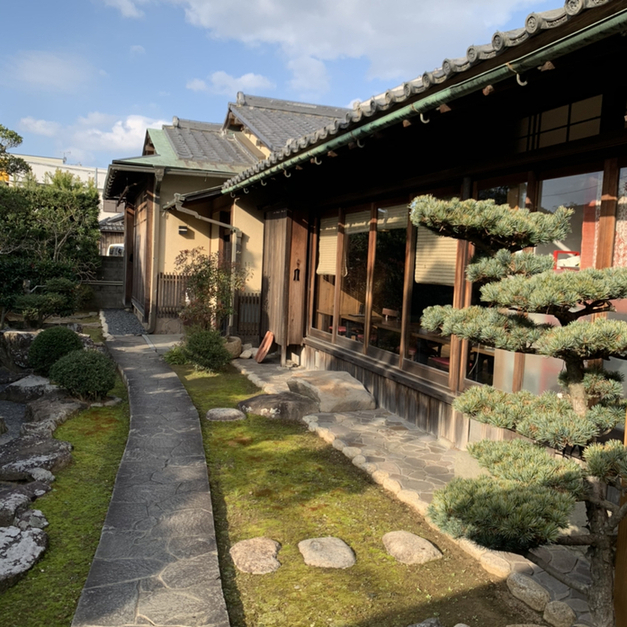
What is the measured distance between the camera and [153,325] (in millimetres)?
14172

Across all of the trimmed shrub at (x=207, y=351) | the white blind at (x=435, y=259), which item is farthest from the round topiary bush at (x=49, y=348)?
the white blind at (x=435, y=259)

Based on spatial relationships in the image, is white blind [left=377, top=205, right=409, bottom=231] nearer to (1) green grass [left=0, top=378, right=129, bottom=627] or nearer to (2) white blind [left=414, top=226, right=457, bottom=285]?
(2) white blind [left=414, top=226, right=457, bottom=285]

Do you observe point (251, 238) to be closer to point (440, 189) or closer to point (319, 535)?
point (440, 189)

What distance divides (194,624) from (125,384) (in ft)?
21.5

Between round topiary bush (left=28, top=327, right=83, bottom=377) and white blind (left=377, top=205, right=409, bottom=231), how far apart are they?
5.26 meters

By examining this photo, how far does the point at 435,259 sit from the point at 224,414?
3.31 m

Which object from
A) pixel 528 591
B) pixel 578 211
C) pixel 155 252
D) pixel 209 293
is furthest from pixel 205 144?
pixel 528 591

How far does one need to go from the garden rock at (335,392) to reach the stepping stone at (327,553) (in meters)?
3.47

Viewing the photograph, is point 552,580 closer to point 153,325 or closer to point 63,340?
point 63,340

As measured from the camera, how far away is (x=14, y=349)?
1058 cm

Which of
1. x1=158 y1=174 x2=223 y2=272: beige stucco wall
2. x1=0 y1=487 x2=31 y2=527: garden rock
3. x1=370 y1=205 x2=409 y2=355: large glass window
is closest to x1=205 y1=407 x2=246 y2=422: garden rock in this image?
x1=370 y1=205 x2=409 y2=355: large glass window

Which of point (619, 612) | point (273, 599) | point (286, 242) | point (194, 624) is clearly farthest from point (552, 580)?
point (286, 242)

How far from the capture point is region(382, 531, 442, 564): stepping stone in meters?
3.87

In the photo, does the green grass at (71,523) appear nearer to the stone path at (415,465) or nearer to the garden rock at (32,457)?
the garden rock at (32,457)
